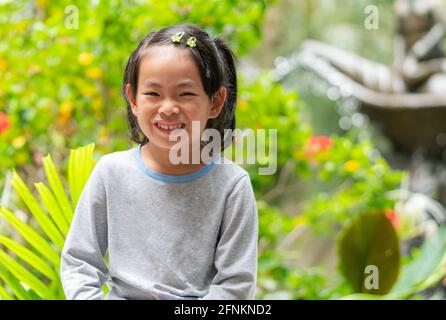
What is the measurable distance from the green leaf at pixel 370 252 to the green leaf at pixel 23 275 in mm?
993

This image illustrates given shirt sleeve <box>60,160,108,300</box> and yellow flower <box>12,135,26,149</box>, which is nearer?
shirt sleeve <box>60,160,108,300</box>

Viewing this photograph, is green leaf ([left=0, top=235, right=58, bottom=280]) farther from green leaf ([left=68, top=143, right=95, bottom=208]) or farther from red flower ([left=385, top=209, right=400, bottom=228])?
red flower ([left=385, top=209, right=400, bottom=228])

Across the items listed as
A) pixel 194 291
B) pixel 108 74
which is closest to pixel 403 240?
pixel 108 74

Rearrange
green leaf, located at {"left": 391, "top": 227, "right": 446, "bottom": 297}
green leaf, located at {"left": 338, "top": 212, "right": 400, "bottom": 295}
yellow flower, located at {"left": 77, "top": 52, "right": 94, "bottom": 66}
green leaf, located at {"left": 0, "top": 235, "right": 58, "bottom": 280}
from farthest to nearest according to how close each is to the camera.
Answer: yellow flower, located at {"left": 77, "top": 52, "right": 94, "bottom": 66} → green leaf, located at {"left": 391, "top": 227, "right": 446, "bottom": 297} → green leaf, located at {"left": 338, "top": 212, "right": 400, "bottom": 295} → green leaf, located at {"left": 0, "top": 235, "right": 58, "bottom": 280}

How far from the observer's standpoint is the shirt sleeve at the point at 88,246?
107 cm

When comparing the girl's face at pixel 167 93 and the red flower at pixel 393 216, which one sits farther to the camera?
the red flower at pixel 393 216

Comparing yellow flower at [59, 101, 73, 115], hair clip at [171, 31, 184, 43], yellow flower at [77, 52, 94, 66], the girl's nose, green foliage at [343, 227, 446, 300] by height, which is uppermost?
hair clip at [171, 31, 184, 43]

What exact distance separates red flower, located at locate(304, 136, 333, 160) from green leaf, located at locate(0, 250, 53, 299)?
1441 mm

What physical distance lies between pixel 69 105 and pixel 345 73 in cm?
184

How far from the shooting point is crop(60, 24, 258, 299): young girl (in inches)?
41.9

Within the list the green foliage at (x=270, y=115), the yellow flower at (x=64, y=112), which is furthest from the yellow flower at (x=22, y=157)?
the green foliage at (x=270, y=115)

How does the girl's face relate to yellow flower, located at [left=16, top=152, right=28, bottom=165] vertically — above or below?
above

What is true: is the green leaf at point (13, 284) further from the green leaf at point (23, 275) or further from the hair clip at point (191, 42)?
the hair clip at point (191, 42)

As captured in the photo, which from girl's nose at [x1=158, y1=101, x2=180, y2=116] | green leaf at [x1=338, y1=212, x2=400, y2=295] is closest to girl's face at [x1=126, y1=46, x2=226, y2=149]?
girl's nose at [x1=158, y1=101, x2=180, y2=116]
